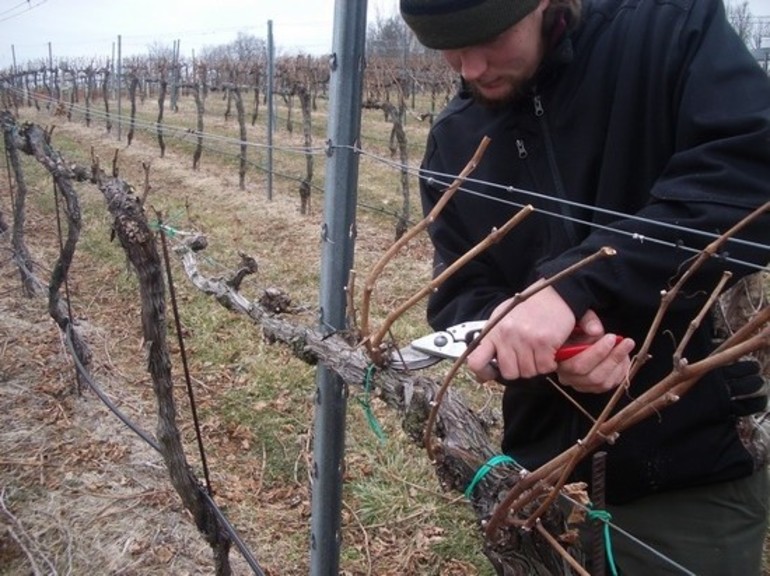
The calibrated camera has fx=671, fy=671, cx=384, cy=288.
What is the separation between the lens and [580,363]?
1.02m

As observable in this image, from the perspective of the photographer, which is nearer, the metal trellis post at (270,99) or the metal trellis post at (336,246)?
the metal trellis post at (336,246)

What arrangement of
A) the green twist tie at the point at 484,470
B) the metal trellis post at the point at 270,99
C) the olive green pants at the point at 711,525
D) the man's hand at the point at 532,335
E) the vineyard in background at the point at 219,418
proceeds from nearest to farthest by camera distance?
the man's hand at the point at 532,335, the green twist tie at the point at 484,470, the olive green pants at the point at 711,525, the vineyard in background at the point at 219,418, the metal trellis post at the point at 270,99

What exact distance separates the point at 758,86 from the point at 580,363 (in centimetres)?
56

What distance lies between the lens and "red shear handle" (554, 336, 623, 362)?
104cm

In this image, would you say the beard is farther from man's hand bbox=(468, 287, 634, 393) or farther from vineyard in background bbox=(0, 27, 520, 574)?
man's hand bbox=(468, 287, 634, 393)

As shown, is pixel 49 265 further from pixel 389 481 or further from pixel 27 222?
pixel 389 481

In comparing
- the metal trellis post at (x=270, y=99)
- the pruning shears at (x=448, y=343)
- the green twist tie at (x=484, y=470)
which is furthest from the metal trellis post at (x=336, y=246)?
the metal trellis post at (x=270, y=99)

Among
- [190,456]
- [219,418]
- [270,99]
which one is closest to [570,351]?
[190,456]

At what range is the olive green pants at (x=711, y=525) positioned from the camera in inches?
55.9

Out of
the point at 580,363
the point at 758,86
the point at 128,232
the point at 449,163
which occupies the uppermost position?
the point at 758,86

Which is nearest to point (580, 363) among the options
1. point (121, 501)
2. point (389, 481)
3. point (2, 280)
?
point (389, 481)

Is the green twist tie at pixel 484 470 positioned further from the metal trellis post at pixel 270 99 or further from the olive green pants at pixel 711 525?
the metal trellis post at pixel 270 99

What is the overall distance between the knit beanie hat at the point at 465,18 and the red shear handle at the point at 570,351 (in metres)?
A: 0.57

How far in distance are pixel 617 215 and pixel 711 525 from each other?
0.73 m
